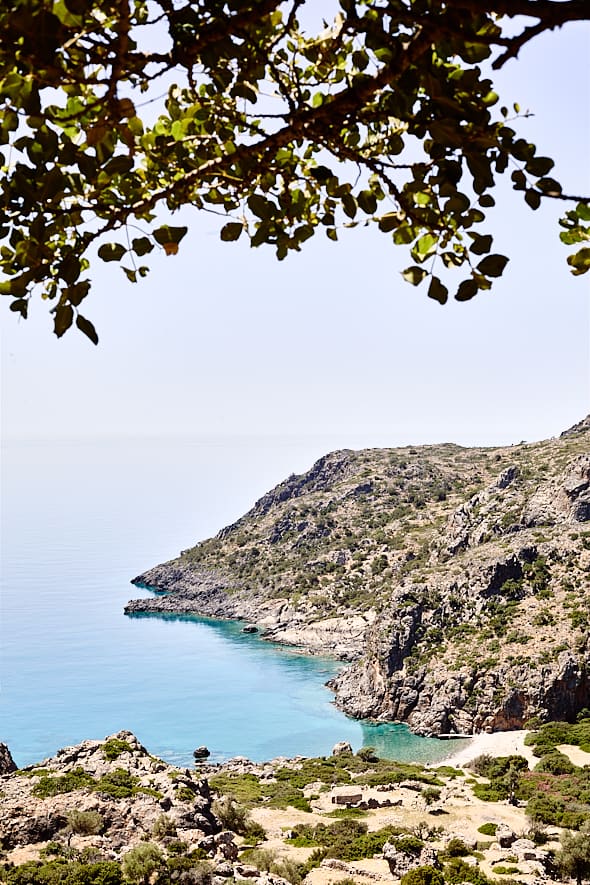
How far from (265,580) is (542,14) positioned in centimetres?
7833

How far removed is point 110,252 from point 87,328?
436 millimetres

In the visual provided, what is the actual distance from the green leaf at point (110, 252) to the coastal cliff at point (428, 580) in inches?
1617

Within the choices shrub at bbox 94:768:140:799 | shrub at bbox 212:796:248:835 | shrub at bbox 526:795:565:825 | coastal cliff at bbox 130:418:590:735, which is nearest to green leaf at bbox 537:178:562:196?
shrub at bbox 94:768:140:799

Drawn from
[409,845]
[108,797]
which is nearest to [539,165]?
[108,797]

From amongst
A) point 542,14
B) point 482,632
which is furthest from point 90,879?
point 482,632

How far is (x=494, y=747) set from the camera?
3519cm

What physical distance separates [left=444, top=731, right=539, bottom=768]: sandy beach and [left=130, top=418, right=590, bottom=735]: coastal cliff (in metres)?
1.42

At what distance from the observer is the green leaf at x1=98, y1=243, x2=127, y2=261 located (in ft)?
7.93

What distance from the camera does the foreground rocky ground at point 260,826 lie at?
1284 centimetres

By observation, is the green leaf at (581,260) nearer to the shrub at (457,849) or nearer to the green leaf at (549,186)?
the green leaf at (549,186)

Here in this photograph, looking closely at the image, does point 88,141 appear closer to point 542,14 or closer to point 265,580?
point 542,14

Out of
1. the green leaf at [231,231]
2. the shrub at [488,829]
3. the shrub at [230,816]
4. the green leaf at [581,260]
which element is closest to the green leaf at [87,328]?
the green leaf at [231,231]

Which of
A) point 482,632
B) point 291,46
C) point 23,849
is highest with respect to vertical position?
point 291,46

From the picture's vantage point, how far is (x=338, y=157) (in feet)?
8.95
